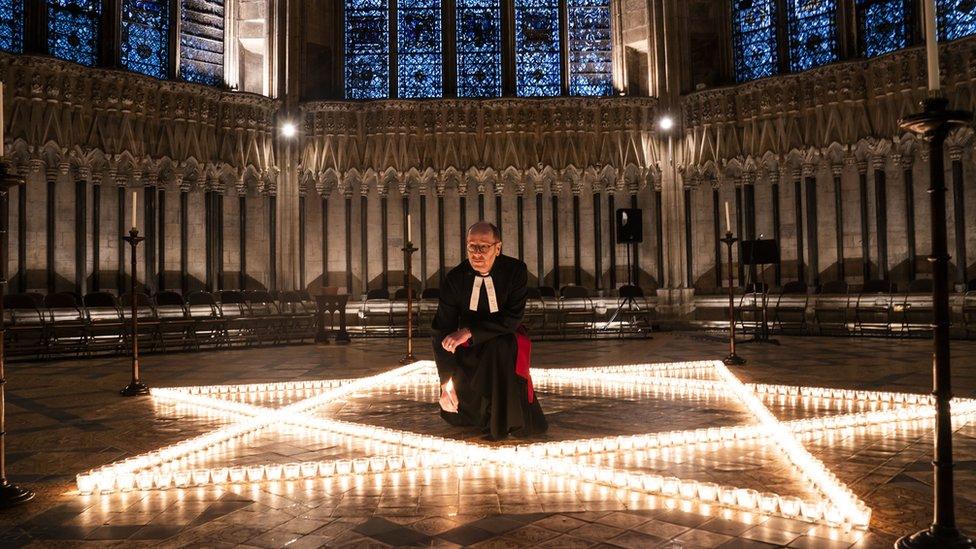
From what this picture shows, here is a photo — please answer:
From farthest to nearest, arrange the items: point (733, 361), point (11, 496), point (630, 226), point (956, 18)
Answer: point (630, 226)
point (956, 18)
point (733, 361)
point (11, 496)

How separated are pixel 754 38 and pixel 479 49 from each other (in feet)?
19.7

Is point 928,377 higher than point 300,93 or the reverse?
the reverse

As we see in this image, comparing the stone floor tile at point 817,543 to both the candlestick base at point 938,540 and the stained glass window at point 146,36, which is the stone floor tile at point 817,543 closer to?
the candlestick base at point 938,540

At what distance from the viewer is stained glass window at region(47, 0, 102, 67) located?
13172mm

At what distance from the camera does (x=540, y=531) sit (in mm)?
2787

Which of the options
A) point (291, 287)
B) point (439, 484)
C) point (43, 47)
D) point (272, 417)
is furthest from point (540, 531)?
point (43, 47)

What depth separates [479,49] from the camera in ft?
53.2

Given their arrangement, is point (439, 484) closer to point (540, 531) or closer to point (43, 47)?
point (540, 531)

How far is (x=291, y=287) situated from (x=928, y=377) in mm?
11415

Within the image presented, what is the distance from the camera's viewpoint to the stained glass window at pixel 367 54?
638 inches

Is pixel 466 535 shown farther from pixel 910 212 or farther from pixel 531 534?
pixel 910 212

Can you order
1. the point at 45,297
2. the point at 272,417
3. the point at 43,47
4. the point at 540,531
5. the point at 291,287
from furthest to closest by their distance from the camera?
the point at 291,287 → the point at 43,47 → the point at 45,297 → the point at 272,417 → the point at 540,531

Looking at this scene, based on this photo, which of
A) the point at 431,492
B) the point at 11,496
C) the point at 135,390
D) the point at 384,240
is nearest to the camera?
the point at 11,496

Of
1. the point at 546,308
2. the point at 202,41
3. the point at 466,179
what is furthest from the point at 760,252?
the point at 202,41
